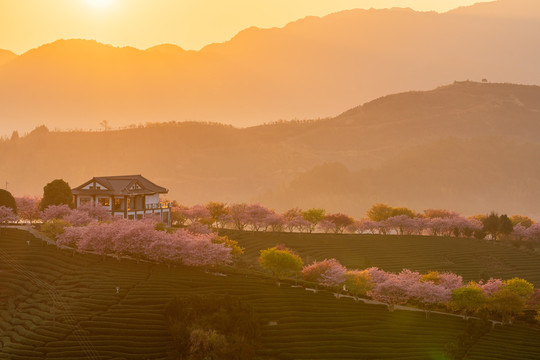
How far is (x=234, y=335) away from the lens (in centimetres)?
5966

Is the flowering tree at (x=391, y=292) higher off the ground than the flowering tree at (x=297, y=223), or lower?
lower

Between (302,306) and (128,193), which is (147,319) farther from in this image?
(128,193)

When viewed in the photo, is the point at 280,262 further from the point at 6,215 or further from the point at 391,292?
the point at 6,215

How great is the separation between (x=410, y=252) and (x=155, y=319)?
72119 millimetres

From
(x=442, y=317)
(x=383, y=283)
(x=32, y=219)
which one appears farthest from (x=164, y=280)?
(x=32, y=219)

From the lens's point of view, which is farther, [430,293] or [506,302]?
[430,293]

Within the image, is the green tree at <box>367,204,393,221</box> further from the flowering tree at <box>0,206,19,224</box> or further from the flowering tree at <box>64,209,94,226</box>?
the flowering tree at <box>0,206,19,224</box>

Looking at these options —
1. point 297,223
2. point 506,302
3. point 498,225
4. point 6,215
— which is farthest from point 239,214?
point 506,302

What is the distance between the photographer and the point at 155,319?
66.3m

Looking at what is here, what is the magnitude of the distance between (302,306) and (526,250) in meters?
79.4

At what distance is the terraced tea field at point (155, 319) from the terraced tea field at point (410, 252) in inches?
1290

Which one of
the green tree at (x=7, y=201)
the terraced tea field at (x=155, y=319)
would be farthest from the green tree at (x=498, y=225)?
the green tree at (x=7, y=201)

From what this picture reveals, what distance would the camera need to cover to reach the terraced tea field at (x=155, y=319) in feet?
199

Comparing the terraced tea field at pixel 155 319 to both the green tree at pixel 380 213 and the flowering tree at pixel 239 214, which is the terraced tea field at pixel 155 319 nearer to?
the flowering tree at pixel 239 214
